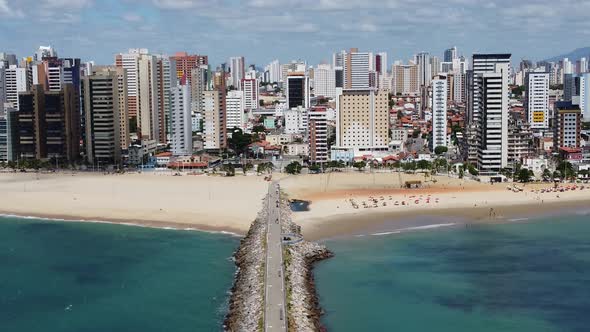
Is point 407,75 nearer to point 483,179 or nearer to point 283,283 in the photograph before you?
point 483,179

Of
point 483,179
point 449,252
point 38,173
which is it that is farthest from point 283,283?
point 38,173

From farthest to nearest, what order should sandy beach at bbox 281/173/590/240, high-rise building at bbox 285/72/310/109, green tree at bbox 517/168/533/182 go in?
high-rise building at bbox 285/72/310/109, green tree at bbox 517/168/533/182, sandy beach at bbox 281/173/590/240

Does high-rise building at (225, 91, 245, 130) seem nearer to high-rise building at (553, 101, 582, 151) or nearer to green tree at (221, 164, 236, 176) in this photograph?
green tree at (221, 164, 236, 176)

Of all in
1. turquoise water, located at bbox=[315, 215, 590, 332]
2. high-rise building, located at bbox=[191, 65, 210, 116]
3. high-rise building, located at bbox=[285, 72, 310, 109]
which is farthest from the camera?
high-rise building, located at bbox=[191, 65, 210, 116]

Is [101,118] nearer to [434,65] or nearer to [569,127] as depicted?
[569,127]

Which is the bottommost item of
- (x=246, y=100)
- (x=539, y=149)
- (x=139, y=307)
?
(x=139, y=307)

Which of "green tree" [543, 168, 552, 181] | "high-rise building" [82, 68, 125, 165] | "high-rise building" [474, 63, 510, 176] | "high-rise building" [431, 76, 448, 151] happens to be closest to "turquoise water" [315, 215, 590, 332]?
"green tree" [543, 168, 552, 181]

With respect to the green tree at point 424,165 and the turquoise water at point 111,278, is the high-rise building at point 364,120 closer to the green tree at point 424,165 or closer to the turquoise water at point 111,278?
the green tree at point 424,165
